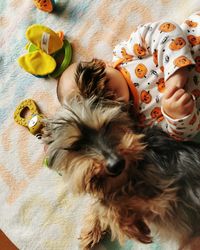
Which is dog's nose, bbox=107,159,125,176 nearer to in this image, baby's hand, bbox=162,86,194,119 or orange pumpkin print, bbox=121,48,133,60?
baby's hand, bbox=162,86,194,119

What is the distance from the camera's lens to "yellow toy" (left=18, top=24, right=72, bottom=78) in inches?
64.4

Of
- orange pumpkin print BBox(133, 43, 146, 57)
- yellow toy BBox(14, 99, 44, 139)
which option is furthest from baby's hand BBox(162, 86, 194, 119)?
yellow toy BBox(14, 99, 44, 139)

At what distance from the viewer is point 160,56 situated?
1306 millimetres

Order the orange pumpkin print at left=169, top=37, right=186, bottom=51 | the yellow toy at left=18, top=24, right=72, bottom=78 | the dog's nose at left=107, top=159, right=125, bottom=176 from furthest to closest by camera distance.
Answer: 1. the yellow toy at left=18, top=24, right=72, bottom=78
2. the orange pumpkin print at left=169, top=37, right=186, bottom=51
3. the dog's nose at left=107, top=159, right=125, bottom=176

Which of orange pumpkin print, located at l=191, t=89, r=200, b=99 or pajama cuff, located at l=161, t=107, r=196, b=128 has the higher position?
pajama cuff, located at l=161, t=107, r=196, b=128

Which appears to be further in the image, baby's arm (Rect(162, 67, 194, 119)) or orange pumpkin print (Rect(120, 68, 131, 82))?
orange pumpkin print (Rect(120, 68, 131, 82))

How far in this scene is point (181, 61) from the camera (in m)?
1.23

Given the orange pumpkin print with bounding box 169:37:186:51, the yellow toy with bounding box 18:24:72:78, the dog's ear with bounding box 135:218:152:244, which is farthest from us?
the yellow toy with bounding box 18:24:72:78

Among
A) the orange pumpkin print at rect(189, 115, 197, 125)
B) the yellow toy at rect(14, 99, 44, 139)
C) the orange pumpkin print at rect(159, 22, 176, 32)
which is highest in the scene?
the orange pumpkin print at rect(159, 22, 176, 32)

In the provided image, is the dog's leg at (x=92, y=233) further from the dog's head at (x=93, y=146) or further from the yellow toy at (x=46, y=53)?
→ the yellow toy at (x=46, y=53)

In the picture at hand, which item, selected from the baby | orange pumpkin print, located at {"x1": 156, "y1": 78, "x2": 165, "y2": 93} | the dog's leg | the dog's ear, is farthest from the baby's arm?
the dog's leg

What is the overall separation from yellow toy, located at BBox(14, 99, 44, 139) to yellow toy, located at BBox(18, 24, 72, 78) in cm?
14

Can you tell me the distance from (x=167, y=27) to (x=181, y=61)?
0.14 metres

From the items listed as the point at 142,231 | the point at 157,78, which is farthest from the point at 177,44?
the point at 142,231
